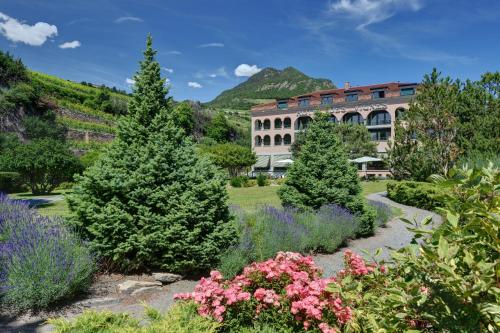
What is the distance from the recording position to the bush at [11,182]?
21.4m

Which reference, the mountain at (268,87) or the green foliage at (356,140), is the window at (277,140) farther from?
the mountain at (268,87)

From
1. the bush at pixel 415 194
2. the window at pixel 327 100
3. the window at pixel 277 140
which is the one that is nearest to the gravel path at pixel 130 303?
the bush at pixel 415 194

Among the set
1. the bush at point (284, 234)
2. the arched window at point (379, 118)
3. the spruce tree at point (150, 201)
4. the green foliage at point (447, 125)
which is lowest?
the bush at point (284, 234)

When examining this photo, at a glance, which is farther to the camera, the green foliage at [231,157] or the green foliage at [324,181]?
the green foliage at [231,157]

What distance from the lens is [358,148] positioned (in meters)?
40.9

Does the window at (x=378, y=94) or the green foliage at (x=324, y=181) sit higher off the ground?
the window at (x=378, y=94)

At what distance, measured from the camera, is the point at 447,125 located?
57.2 ft

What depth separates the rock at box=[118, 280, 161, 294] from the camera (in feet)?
17.3

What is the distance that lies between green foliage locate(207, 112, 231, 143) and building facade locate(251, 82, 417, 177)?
38.6ft

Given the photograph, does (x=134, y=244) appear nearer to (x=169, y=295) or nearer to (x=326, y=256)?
(x=169, y=295)

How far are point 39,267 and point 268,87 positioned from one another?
14506cm

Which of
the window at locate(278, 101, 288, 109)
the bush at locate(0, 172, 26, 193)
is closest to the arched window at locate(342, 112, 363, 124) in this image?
the window at locate(278, 101, 288, 109)

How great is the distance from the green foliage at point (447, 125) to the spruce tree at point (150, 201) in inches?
549

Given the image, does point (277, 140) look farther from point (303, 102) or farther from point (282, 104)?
point (303, 102)
